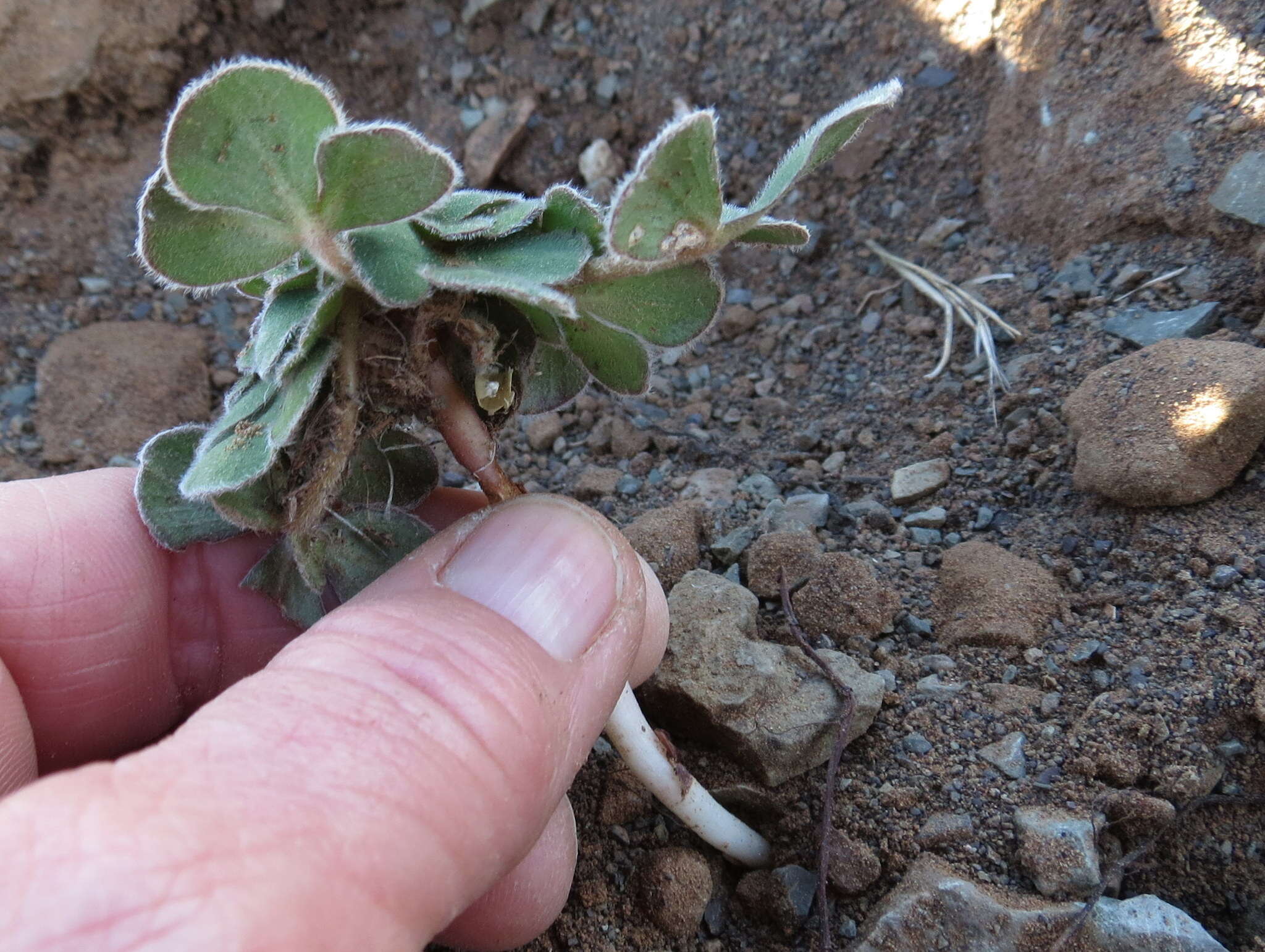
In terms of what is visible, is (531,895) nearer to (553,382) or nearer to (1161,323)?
(553,382)

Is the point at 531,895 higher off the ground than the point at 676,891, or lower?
higher

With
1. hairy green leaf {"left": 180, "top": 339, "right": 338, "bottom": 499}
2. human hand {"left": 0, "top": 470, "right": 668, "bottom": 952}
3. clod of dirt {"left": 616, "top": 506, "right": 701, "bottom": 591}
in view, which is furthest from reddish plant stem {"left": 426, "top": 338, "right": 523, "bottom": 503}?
clod of dirt {"left": 616, "top": 506, "right": 701, "bottom": 591}

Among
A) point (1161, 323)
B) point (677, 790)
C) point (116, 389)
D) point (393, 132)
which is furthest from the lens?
point (116, 389)

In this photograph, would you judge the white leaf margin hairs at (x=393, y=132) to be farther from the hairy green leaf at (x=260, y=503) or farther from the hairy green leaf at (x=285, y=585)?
the hairy green leaf at (x=285, y=585)

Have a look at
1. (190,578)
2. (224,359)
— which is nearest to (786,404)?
(190,578)

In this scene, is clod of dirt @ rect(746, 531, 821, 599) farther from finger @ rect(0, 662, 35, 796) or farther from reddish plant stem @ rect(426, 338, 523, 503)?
finger @ rect(0, 662, 35, 796)

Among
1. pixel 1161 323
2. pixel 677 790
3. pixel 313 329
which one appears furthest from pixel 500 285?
pixel 1161 323

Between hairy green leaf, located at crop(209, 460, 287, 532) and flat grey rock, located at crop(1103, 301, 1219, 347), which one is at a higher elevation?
hairy green leaf, located at crop(209, 460, 287, 532)

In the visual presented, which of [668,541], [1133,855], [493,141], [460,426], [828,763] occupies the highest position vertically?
[493,141]
